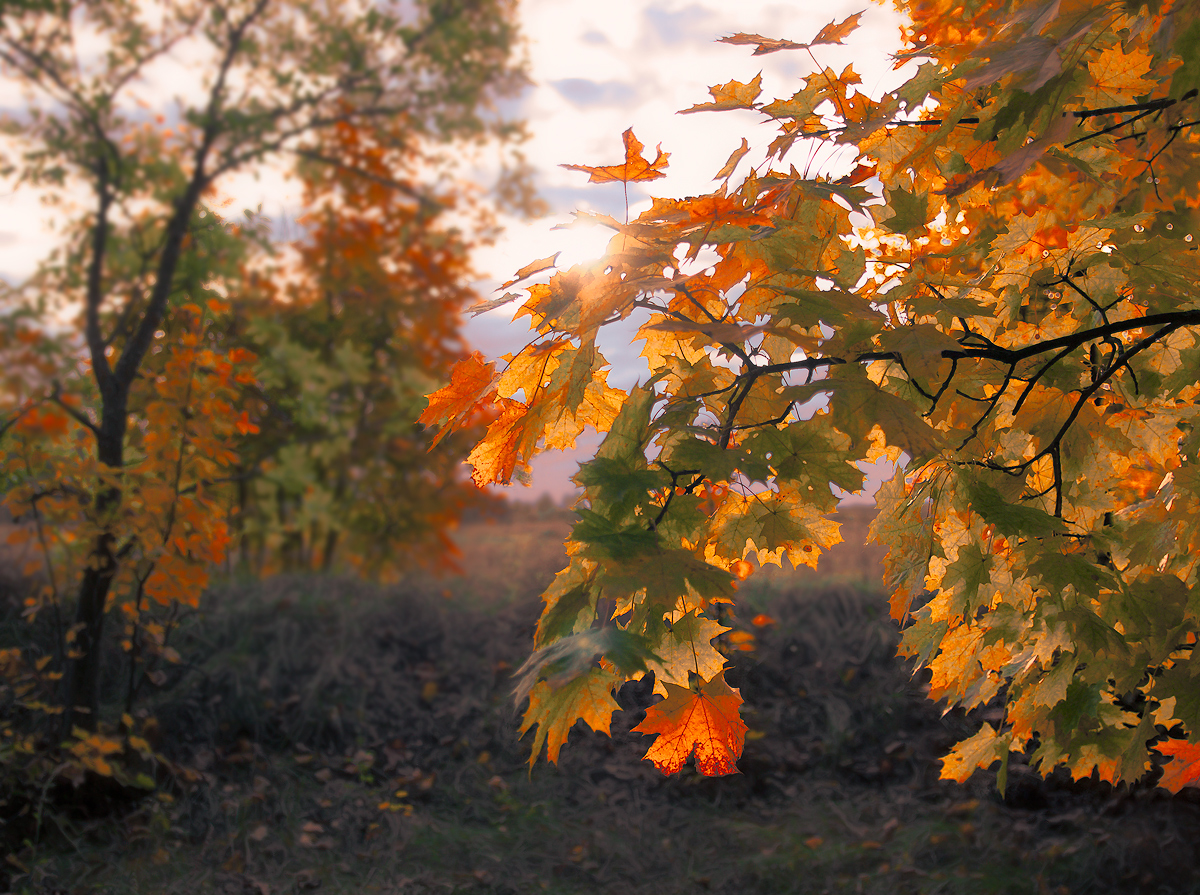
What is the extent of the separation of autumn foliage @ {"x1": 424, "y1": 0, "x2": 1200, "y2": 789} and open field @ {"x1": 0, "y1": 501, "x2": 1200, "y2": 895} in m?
1.56

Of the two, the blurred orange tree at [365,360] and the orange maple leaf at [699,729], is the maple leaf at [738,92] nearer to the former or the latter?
the orange maple leaf at [699,729]

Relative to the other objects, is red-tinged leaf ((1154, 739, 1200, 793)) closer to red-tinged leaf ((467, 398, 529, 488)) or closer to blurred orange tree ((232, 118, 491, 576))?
red-tinged leaf ((467, 398, 529, 488))

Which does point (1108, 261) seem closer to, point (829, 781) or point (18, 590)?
point (829, 781)

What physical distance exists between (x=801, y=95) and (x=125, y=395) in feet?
13.5

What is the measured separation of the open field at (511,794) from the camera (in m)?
3.80

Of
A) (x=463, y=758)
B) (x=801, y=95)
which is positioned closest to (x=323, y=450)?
(x=463, y=758)

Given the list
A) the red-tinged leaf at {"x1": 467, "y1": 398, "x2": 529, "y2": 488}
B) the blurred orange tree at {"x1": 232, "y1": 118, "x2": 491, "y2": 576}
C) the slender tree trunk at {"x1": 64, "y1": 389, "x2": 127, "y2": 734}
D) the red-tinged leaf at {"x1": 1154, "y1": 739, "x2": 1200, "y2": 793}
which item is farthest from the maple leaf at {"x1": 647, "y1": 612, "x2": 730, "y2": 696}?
the blurred orange tree at {"x1": 232, "y1": 118, "x2": 491, "y2": 576}

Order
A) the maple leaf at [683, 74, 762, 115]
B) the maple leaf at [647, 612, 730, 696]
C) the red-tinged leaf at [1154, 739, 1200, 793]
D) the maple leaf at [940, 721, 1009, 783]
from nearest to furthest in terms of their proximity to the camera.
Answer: the maple leaf at [647, 612, 730, 696] → the maple leaf at [683, 74, 762, 115] → the red-tinged leaf at [1154, 739, 1200, 793] → the maple leaf at [940, 721, 1009, 783]

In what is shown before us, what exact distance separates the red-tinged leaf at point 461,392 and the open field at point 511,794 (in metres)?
2.79

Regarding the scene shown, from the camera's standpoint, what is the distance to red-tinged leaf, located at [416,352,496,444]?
160 centimetres

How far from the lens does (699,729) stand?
1631mm

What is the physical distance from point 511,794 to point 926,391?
13.0 feet

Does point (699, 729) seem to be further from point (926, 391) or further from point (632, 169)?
point (632, 169)

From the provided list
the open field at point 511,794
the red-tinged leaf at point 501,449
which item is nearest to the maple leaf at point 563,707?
the red-tinged leaf at point 501,449
